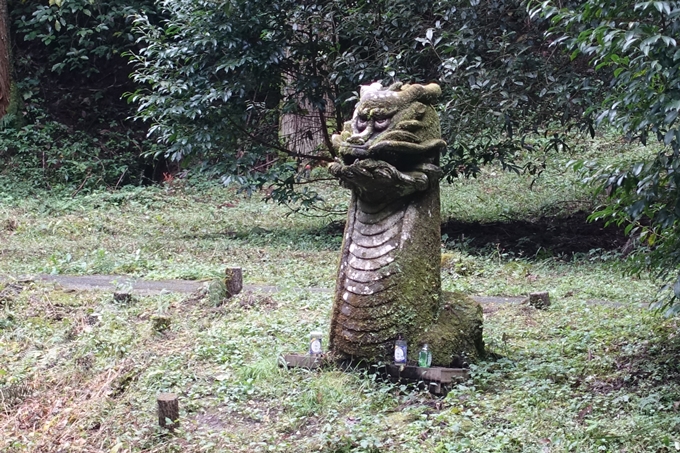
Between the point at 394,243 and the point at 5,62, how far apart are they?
14.4 meters

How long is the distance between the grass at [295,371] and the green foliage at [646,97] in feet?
2.95

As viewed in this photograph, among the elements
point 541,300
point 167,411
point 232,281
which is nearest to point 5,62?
point 232,281

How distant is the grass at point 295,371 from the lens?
500cm

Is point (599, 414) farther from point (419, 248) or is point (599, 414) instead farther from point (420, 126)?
point (420, 126)

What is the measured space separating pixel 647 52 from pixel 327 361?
3.04 metres

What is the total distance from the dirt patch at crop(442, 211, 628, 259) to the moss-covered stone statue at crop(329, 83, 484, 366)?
5538 millimetres

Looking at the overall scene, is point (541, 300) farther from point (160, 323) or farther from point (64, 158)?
point (64, 158)

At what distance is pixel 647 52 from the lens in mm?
4305

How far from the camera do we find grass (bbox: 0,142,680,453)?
5.00 metres

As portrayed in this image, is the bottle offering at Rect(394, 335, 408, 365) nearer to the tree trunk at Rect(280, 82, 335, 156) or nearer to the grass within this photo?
the grass

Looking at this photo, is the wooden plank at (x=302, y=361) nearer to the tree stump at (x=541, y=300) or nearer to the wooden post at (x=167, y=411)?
the wooden post at (x=167, y=411)

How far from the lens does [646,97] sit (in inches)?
189

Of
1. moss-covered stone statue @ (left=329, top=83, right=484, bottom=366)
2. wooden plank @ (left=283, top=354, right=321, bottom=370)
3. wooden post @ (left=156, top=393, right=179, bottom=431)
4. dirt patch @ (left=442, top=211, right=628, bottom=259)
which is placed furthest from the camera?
dirt patch @ (left=442, top=211, right=628, bottom=259)

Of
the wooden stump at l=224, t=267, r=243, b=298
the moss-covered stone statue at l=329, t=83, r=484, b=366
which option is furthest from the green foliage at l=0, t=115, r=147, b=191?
the moss-covered stone statue at l=329, t=83, r=484, b=366
